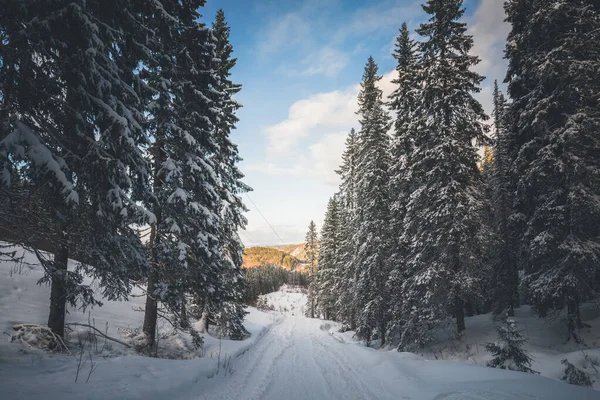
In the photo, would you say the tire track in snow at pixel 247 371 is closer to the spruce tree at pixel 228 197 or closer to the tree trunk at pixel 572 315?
the spruce tree at pixel 228 197

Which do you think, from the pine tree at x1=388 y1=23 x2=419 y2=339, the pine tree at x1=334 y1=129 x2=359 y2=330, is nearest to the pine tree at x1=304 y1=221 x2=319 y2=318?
the pine tree at x1=334 y1=129 x2=359 y2=330

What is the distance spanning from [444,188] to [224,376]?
11567 mm

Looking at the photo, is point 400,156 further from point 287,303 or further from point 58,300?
point 287,303

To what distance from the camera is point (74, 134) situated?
18.6ft

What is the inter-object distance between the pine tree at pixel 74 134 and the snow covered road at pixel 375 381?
4.25 metres

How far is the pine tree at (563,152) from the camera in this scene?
31.7 ft

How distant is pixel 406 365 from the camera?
8344 mm

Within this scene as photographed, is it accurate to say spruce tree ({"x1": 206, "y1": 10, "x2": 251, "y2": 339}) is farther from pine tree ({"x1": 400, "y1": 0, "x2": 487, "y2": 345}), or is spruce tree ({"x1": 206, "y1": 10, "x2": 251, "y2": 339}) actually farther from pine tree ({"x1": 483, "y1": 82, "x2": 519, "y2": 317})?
pine tree ({"x1": 483, "y1": 82, "x2": 519, "y2": 317})

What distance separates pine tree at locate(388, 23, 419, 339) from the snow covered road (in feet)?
16.6

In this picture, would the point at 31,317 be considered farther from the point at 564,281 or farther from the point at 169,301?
the point at 564,281

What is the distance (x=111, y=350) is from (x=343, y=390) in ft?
21.5

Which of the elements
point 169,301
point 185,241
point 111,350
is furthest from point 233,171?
point 111,350

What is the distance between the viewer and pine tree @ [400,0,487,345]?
1158cm

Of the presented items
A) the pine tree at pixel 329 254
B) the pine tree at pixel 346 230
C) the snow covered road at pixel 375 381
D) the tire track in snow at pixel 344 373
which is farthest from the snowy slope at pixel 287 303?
the snow covered road at pixel 375 381
